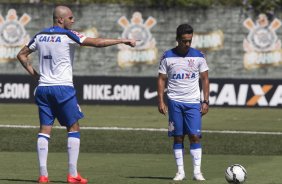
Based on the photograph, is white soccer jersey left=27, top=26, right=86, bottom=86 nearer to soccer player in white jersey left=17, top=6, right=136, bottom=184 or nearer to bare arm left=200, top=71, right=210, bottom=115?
soccer player in white jersey left=17, top=6, right=136, bottom=184

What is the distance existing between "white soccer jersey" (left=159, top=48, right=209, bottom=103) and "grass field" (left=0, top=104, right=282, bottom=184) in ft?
3.75

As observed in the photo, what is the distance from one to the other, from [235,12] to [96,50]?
522 centimetres

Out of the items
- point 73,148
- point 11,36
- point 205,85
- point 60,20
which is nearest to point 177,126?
point 205,85

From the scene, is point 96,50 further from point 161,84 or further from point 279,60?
point 161,84

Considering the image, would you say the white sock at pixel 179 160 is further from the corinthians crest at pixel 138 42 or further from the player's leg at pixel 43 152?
the corinthians crest at pixel 138 42

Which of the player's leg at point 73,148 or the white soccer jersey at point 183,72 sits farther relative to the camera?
the white soccer jersey at point 183,72

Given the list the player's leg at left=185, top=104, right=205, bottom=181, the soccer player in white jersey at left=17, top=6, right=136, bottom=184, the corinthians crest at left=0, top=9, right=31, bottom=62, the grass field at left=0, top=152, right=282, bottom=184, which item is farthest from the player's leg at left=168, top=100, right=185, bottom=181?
the corinthians crest at left=0, top=9, right=31, bottom=62

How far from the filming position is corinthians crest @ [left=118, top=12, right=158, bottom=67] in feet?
129

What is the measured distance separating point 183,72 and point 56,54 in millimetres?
1971

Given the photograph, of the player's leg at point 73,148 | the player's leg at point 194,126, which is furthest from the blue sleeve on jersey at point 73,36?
the player's leg at point 194,126

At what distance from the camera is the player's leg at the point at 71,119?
13.7 metres

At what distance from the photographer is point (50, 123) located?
543 inches

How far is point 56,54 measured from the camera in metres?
13.7

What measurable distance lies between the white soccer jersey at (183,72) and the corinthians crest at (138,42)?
80.2 feet
